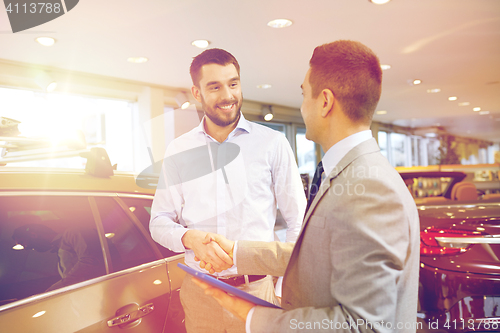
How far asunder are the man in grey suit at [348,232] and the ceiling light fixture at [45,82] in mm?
4606

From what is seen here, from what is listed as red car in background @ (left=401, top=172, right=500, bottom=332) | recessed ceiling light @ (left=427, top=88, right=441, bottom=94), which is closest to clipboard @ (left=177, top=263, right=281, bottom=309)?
red car in background @ (left=401, top=172, right=500, bottom=332)

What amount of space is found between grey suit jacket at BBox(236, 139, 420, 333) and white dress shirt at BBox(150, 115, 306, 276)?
551 millimetres

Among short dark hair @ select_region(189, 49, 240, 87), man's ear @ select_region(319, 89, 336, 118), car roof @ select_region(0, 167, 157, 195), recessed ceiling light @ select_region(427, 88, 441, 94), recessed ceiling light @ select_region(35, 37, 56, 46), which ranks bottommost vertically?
car roof @ select_region(0, 167, 157, 195)

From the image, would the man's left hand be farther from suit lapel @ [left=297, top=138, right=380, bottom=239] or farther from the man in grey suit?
suit lapel @ [left=297, top=138, right=380, bottom=239]

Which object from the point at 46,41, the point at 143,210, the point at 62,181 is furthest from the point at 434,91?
the point at 62,181

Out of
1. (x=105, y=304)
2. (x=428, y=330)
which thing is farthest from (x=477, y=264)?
(x=105, y=304)

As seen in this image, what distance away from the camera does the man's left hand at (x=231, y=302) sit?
771 millimetres

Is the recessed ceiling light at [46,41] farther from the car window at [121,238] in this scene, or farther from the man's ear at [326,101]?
the man's ear at [326,101]

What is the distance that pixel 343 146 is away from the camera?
0.78 m

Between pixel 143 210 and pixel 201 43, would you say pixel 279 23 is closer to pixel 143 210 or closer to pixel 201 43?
pixel 201 43

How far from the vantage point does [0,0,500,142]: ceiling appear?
3.14m

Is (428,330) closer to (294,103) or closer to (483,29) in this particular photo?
(483,29)

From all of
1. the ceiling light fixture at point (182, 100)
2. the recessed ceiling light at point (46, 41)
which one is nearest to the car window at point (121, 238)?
the recessed ceiling light at point (46, 41)

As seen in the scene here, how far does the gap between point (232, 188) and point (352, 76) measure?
712 millimetres
